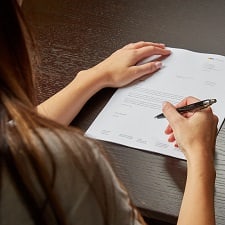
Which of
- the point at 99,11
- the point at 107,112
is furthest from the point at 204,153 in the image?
the point at 99,11

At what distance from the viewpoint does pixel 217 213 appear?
3.21 ft

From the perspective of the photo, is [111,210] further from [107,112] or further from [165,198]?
[107,112]

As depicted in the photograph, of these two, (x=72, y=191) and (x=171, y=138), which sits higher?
(x=72, y=191)

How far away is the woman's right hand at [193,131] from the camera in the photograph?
1041 millimetres

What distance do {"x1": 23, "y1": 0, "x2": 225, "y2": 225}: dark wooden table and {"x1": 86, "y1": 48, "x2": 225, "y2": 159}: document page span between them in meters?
0.02

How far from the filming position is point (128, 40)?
1.42 m

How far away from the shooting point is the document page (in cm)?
111

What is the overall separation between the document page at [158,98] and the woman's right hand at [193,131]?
2 centimetres

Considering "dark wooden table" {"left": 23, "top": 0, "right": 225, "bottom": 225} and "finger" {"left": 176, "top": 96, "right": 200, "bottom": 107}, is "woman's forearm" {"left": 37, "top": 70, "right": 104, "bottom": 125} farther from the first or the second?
"finger" {"left": 176, "top": 96, "right": 200, "bottom": 107}

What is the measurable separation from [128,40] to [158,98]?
0.89 ft

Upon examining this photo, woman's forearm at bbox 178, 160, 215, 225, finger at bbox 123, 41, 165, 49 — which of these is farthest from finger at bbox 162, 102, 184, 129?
finger at bbox 123, 41, 165, 49

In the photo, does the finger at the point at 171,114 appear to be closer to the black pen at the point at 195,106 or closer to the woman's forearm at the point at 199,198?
the black pen at the point at 195,106

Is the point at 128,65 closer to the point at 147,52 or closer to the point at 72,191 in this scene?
the point at 147,52

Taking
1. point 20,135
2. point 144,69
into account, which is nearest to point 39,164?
point 20,135
